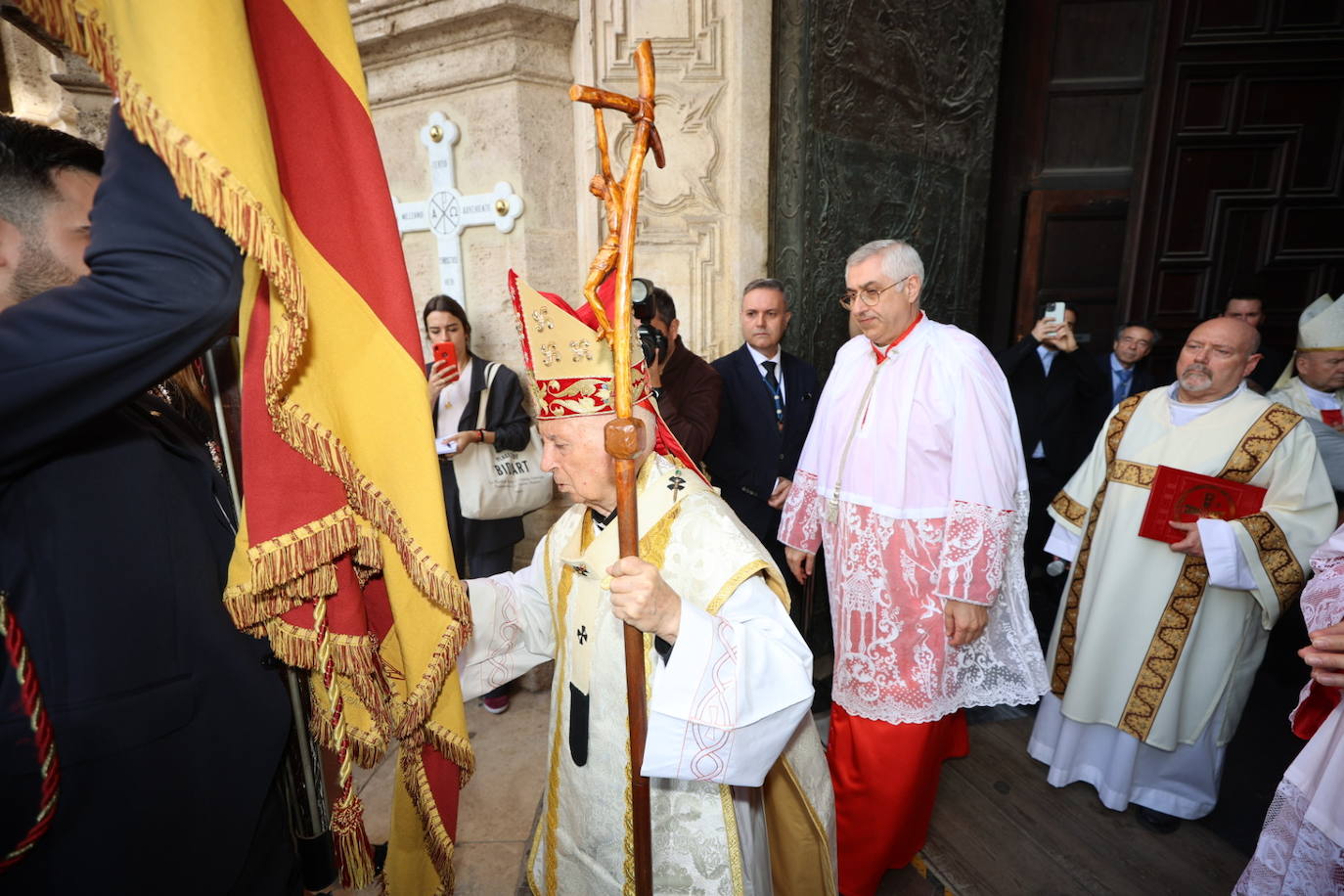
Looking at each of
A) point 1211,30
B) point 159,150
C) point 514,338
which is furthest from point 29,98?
point 1211,30

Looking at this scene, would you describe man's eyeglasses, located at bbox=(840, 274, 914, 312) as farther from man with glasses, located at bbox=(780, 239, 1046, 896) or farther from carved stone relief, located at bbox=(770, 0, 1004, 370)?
carved stone relief, located at bbox=(770, 0, 1004, 370)

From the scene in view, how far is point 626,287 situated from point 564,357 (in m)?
0.32

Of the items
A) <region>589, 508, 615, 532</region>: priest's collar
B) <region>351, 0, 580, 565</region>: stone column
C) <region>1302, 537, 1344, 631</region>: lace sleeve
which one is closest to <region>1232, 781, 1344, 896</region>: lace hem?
<region>1302, 537, 1344, 631</region>: lace sleeve

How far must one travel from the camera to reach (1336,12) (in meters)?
4.01

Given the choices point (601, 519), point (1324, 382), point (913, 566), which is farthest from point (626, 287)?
point (1324, 382)

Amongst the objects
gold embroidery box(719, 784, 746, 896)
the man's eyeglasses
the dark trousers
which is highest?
the man's eyeglasses

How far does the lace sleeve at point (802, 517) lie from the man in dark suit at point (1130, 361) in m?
2.59

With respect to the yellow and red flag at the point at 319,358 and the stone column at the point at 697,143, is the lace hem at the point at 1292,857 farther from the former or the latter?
the stone column at the point at 697,143

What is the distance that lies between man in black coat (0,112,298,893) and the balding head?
10.9ft

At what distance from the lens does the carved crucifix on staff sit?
109 centimetres

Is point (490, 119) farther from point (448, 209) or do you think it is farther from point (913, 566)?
point (913, 566)

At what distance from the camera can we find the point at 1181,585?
279 centimetres

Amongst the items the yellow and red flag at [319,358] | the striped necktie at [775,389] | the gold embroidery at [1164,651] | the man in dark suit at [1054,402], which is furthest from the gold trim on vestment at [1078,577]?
the yellow and red flag at [319,358]

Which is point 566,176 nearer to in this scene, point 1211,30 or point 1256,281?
point 1211,30
